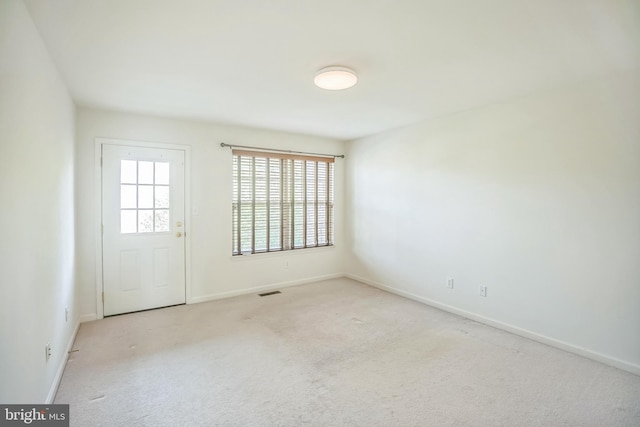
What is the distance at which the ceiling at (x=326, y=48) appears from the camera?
172 cm

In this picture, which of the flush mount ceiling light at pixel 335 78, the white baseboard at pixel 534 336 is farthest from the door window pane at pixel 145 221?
the white baseboard at pixel 534 336

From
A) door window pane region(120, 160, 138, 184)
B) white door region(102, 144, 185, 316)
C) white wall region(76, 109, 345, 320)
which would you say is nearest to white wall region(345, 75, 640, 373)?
white wall region(76, 109, 345, 320)

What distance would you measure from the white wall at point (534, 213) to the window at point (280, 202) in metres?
1.29

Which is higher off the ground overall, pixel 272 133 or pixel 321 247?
pixel 272 133

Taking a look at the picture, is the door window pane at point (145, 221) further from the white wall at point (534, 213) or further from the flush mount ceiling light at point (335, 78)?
the white wall at point (534, 213)

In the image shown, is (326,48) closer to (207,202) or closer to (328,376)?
(328,376)

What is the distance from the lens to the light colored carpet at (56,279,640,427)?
1990 millimetres

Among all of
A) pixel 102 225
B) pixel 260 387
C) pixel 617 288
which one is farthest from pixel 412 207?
pixel 102 225

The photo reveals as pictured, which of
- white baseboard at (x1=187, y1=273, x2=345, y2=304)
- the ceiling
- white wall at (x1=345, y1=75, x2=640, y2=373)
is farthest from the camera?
white baseboard at (x1=187, y1=273, x2=345, y2=304)

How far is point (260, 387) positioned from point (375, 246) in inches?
120

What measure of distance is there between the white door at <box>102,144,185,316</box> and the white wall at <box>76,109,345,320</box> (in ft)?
0.46

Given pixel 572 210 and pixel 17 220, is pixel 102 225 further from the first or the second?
pixel 572 210

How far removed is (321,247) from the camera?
17.4 ft

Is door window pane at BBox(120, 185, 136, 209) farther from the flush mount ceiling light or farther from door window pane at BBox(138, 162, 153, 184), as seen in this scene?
the flush mount ceiling light
